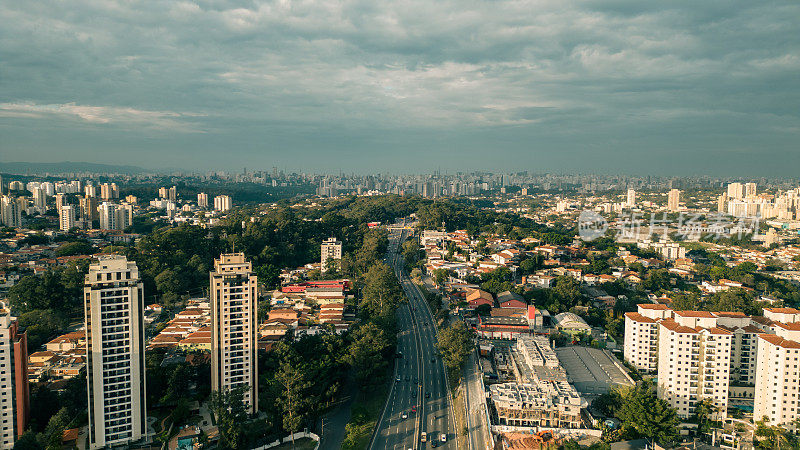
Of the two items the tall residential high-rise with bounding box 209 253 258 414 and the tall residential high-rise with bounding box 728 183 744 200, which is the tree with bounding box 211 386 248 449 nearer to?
the tall residential high-rise with bounding box 209 253 258 414

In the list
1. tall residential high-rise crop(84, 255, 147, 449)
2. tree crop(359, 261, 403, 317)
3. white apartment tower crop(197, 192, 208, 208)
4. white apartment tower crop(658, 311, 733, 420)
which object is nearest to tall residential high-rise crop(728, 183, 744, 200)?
tree crop(359, 261, 403, 317)

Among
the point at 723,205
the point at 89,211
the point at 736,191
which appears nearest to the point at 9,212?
the point at 89,211

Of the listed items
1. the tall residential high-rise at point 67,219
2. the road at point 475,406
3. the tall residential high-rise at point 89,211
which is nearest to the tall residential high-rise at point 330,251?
the road at point 475,406

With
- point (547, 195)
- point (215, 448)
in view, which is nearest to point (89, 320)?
point (215, 448)

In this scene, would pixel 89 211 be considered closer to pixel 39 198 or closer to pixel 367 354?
pixel 39 198

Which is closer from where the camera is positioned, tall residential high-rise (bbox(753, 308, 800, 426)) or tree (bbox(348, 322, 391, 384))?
tall residential high-rise (bbox(753, 308, 800, 426))

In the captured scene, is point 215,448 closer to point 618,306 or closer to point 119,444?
point 119,444
